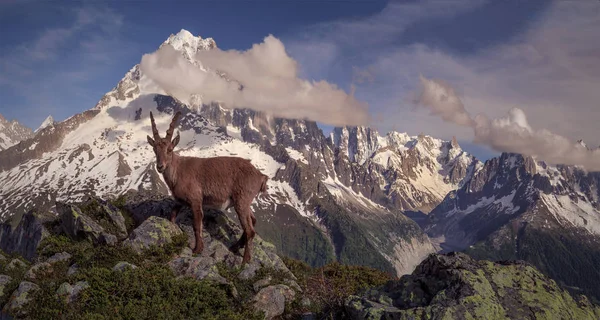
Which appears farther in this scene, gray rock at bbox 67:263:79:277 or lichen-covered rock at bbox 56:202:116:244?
lichen-covered rock at bbox 56:202:116:244

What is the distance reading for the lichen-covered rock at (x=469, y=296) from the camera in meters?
11.3

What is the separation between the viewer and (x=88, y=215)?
2539cm

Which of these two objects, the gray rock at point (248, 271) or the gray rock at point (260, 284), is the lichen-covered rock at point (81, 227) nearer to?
the gray rock at point (248, 271)

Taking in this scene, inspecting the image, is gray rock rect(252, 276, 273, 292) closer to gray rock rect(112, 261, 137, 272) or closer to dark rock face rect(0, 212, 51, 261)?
gray rock rect(112, 261, 137, 272)

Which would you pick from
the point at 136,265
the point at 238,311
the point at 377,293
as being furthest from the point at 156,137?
the point at 377,293

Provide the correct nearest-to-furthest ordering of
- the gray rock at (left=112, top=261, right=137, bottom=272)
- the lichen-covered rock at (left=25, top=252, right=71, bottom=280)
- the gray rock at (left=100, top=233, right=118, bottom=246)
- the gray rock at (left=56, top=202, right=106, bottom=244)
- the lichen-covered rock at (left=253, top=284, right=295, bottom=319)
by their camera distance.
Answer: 1. the lichen-covered rock at (left=253, top=284, right=295, bottom=319)
2. the gray rock at (left=112, top=261, right=137, bottom=272)
3. the lichen-covered rock at (left=25, top=252, right=71, bottom=280)
4. the gray rock at (left=100, top=233, right=118, bottom=246)
5. the gray rock at (left=56, top=202, right=106, bottom=244)

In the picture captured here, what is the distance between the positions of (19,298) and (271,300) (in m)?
9.89

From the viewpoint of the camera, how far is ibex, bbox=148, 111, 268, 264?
21125 mm

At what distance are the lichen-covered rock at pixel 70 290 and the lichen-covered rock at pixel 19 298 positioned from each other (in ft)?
4.91

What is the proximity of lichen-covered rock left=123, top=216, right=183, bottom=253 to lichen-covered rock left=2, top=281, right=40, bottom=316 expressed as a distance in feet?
15.0

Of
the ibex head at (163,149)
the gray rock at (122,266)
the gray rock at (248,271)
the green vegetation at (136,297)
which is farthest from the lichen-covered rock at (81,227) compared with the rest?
the gray rock at (248,271)

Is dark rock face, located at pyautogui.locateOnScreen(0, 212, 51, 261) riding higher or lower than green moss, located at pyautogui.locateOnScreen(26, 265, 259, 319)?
higher

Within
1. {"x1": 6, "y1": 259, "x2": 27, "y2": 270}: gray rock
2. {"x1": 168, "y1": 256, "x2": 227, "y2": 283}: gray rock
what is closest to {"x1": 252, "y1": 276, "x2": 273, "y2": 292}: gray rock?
{"x1": 168, "y1": 256, "x2": 227, "y2": 283}: gray rock

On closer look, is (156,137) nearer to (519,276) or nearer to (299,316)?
(299,316)
